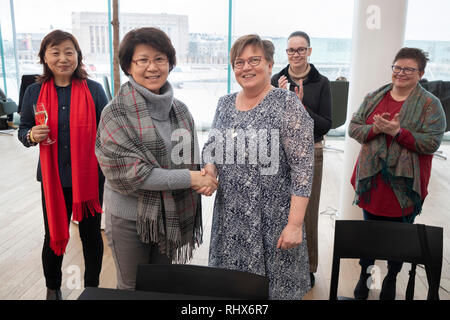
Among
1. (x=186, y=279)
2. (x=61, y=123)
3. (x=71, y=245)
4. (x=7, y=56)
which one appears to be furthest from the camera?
(x=7, y=56)

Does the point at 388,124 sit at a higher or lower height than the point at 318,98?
lower

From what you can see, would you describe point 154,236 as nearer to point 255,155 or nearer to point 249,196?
point 249,196

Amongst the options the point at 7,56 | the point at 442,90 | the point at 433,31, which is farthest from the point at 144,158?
the point at 7,56

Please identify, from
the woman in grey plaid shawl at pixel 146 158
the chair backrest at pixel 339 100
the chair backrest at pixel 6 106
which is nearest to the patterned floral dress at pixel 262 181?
the woman in grey plaid shawl at pixel 146 158

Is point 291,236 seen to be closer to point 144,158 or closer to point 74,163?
point 144,158

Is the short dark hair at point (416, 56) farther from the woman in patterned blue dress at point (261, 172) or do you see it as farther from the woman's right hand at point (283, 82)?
→ the woman in patterned blue dress at point (261, 172)

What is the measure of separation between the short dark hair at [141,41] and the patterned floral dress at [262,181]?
0.35m

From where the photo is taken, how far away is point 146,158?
1510mm

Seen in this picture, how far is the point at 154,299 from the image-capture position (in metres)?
1.05

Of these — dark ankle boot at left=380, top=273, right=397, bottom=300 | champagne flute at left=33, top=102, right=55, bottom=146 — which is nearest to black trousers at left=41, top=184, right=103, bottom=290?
champagne flute at left=33, top=102, right=55, bottom=146

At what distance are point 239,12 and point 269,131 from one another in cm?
582

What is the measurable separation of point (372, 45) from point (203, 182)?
211cm

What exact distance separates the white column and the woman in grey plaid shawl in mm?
1631

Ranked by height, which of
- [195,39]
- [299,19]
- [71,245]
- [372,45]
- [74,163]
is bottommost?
[71,245]
